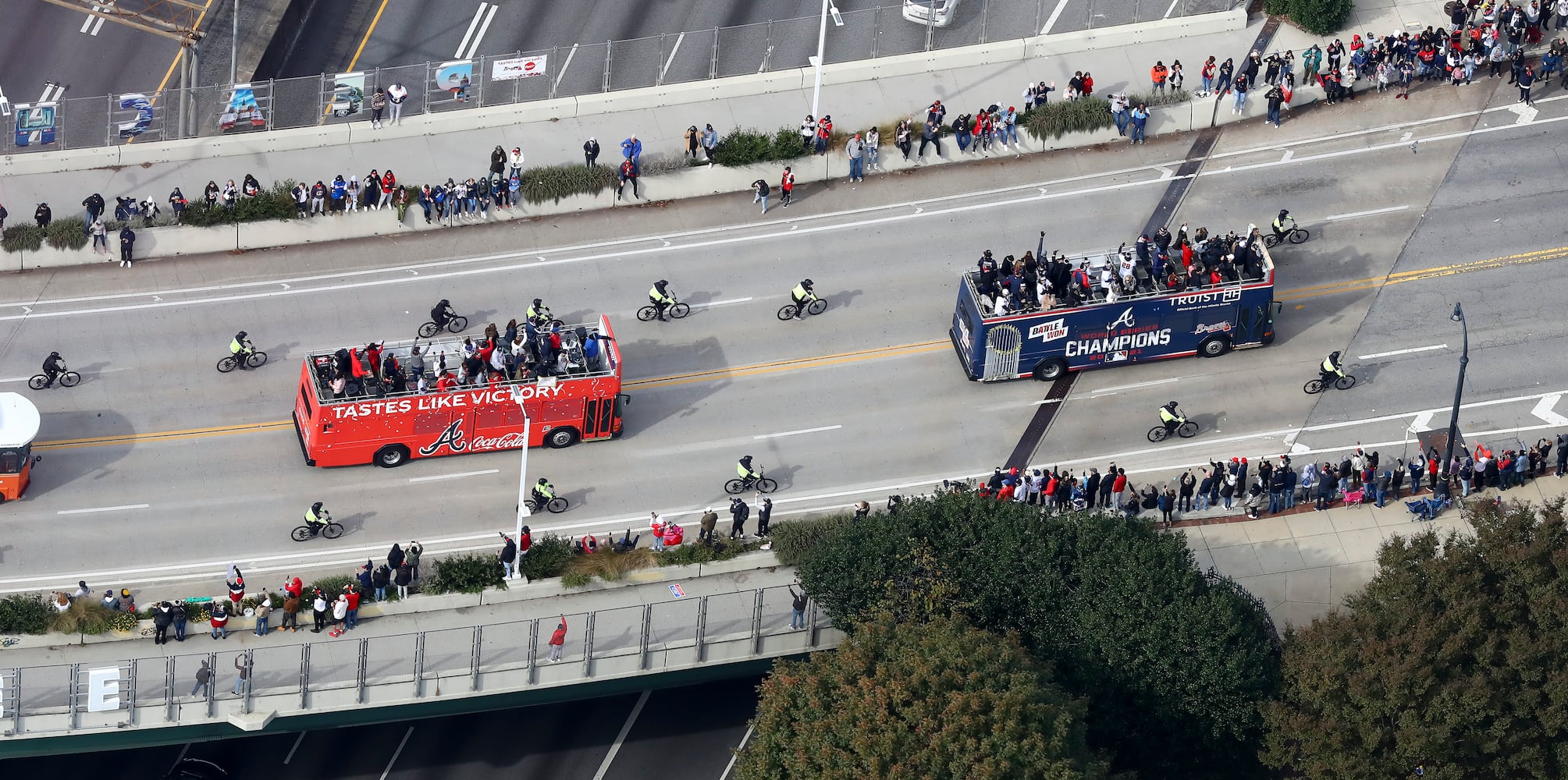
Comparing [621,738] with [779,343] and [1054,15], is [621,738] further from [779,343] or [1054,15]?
[1054,15]

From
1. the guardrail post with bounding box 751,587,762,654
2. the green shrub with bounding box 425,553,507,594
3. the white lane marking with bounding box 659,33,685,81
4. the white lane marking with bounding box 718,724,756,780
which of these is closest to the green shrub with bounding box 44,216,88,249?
the green shrub with bounding box 425,553,507,594

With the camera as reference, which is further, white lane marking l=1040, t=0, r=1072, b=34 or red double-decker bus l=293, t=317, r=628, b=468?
white lane marking l=1040, t=0, r=1072, b=34

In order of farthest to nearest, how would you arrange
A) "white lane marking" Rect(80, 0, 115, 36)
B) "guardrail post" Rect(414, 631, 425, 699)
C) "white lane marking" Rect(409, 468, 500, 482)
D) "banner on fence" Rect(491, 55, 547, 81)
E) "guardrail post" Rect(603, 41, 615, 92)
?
"white lane marking" Rect(80, 0, 115, 36) → "guardrail post" Rect(603, 41, 615, 92) → "banner on fence" Rect(491, 55, 547, 81) → "white lane marking" Rect(409, 468, 500, 482) → "guardrail post" Rect(414, 631, 425, 699)

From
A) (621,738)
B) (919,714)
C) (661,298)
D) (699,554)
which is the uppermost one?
(661,298)

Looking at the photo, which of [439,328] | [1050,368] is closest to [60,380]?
[439,328]

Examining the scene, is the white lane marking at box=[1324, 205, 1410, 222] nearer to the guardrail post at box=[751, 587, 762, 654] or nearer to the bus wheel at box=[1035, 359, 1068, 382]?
the bus wheel at box=[1035, 359, 1068, 382]

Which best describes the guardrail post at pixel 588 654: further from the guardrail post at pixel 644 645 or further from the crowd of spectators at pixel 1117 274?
the crowd of spectators at pixel 1117 274

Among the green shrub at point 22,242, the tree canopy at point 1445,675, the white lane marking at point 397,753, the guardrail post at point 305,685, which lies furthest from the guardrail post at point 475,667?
the green shrub at point 22,242
